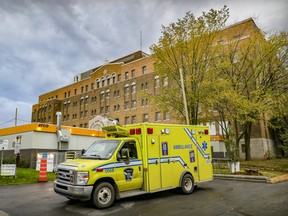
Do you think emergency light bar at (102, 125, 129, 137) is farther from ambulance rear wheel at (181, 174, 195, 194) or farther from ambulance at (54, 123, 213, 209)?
ambulance rear wheel at (181, 174, 195, 194)

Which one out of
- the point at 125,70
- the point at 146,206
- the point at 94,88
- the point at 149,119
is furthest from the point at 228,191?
the point at 94,88

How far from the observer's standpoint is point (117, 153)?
8141 millimetres

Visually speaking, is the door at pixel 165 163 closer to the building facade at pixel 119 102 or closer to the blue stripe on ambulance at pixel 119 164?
the blue stripe on ambulance at pixel 119 164

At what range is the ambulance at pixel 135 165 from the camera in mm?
7430

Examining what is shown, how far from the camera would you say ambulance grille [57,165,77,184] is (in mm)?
7430

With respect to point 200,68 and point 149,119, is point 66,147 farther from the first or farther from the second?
point 149,119

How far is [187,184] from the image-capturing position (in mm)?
9945

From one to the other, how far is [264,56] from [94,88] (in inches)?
1802

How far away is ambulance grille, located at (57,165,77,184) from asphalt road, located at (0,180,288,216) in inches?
34.8

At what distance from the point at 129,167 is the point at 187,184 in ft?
10.1

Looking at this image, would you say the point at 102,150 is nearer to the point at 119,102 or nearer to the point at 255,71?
the point at 255,71

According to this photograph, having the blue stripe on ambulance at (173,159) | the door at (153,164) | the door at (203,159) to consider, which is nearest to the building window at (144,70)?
the door at (203,159)

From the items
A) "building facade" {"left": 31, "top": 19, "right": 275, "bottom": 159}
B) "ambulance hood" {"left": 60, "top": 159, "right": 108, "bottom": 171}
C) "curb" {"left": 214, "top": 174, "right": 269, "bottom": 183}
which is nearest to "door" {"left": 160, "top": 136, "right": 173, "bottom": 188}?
"ambulance hood" {"left": 60, "top": 159, "right": 108, "bottom": 171}

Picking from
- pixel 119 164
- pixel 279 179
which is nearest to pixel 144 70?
pixel 279 179
